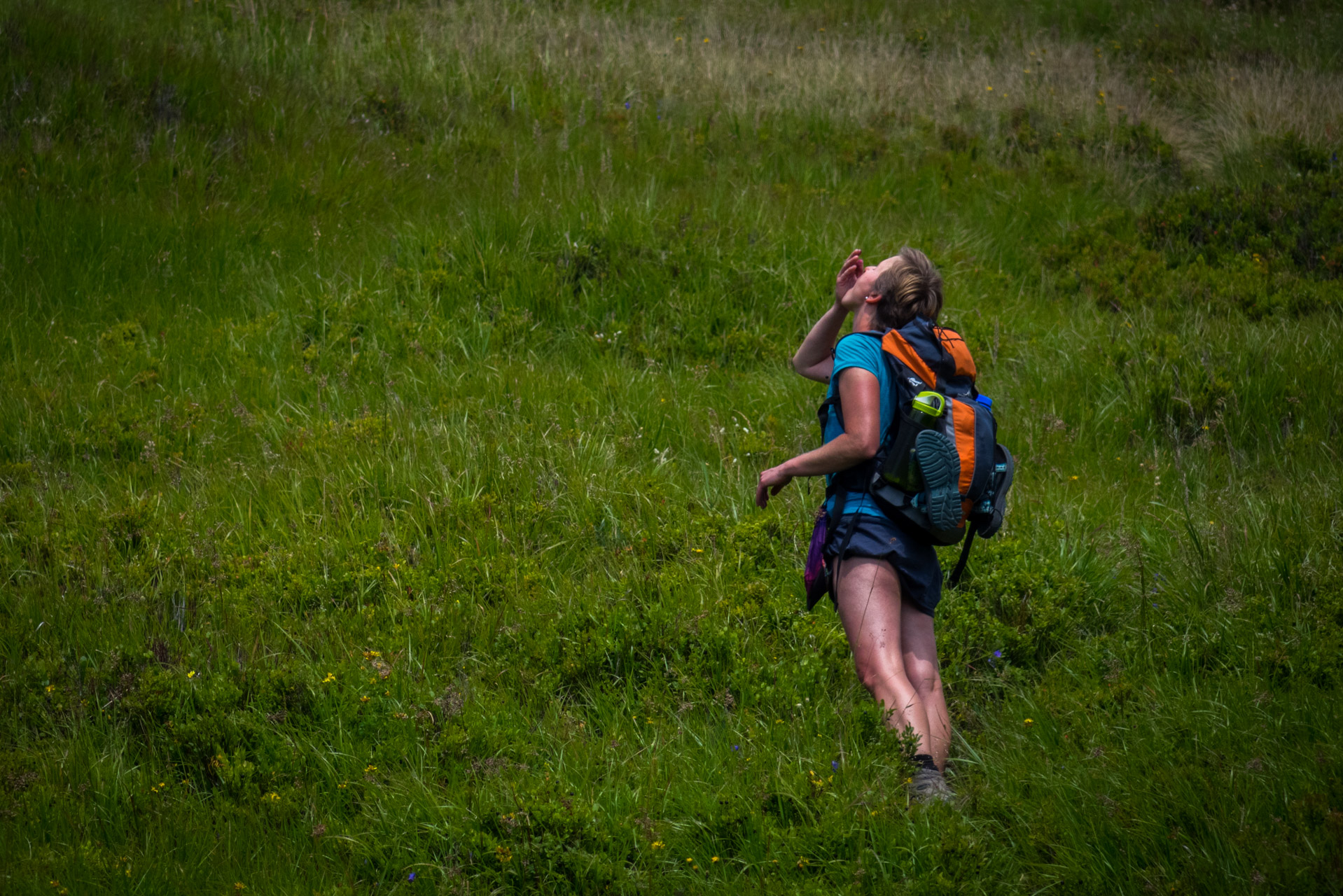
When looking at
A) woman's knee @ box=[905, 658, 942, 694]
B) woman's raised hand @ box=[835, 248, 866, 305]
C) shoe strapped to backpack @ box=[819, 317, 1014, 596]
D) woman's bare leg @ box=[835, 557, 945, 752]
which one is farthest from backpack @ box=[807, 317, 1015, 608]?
woman's knee @ box=[905, 658, 942, 694]

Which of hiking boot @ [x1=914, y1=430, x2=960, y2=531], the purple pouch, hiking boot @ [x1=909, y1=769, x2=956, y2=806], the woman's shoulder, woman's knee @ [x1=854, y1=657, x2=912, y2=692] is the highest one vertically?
the woman's shoulder

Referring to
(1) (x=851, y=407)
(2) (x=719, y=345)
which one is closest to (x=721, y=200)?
(2) (x=719, y=345)

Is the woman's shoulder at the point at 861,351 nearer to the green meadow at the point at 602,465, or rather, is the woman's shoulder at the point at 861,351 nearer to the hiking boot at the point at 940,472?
the hiking boot at the point at 940,472

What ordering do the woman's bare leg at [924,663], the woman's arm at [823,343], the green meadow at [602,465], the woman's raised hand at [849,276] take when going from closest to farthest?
the green meadow at [602,465] → the woman's bare leg at [924,663] → the woman's raised hand at [849,276] → the woman's arm at [823,343]

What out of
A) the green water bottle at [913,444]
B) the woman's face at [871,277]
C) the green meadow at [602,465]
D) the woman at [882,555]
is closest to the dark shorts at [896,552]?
the woman at [882,555]

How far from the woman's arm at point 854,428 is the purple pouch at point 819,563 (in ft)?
0.75

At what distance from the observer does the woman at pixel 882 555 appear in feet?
10.8

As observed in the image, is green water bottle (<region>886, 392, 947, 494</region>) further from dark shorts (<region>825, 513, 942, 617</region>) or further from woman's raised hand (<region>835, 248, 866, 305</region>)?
woman's raised hand (<region>835, 248, 866, 305</region>)

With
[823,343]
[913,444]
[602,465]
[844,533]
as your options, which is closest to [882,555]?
[844,533]

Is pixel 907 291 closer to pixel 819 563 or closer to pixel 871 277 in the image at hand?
pixel 871 277

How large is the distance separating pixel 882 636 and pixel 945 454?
64 cm

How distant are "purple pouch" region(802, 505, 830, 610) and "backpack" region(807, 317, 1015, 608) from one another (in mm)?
17

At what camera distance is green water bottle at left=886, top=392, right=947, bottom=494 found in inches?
127

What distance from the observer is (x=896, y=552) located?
333 centimetres
